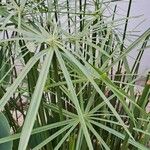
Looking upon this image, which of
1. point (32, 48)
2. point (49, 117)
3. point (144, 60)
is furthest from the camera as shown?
point (144, 60)

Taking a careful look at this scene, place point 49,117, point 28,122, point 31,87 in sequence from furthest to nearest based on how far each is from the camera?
1. point 49,117
2. point 31,87
3. point 28,122

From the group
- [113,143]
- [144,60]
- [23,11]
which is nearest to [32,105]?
[23,11]

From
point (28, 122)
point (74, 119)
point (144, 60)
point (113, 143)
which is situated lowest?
point (144, 60)

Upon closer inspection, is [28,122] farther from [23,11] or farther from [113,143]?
[113,143]

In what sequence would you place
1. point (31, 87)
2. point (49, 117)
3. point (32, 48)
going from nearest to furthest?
point (32, 48) → point (31, 87) → point (49, 117)

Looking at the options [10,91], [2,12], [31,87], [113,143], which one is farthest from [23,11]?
[113,143]

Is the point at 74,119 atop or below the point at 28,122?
below

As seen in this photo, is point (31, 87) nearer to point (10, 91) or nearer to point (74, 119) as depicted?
point (74, 119)

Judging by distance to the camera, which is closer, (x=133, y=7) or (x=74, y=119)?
(x=74, y=119)

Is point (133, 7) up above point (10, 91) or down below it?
below
